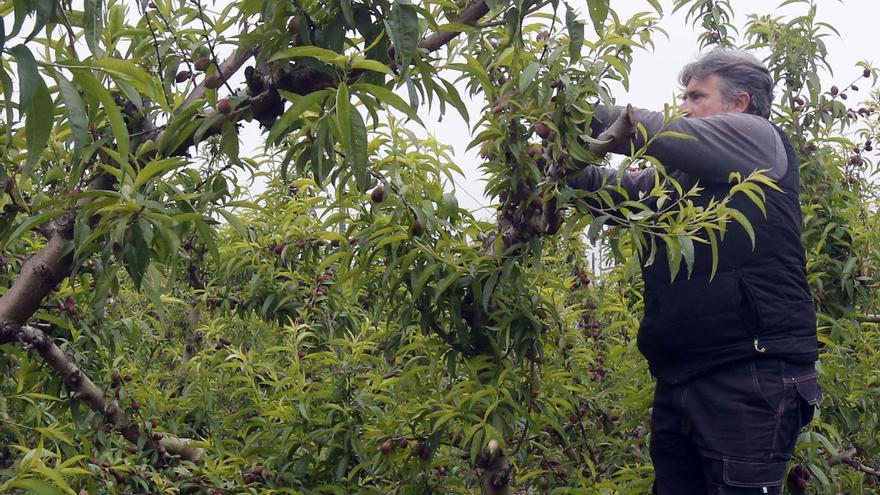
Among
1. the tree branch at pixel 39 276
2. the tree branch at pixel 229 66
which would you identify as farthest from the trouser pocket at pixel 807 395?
the tree branch at pixel 39 276

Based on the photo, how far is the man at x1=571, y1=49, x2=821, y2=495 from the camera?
2.43 m

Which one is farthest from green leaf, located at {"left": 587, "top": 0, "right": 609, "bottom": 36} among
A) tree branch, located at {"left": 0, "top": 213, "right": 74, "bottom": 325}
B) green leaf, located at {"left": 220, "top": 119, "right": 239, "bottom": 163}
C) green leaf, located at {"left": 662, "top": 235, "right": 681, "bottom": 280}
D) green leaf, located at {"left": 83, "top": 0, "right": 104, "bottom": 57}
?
tree branch, located at {"left": 0, "top": 213, "right": 74, "bottom": 325}

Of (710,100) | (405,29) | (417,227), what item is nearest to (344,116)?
(405,29)

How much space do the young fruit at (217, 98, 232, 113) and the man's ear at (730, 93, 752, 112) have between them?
1787 mm

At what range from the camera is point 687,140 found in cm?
240

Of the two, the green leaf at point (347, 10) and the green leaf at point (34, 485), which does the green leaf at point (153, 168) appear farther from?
the green leaf at point (34, 485)

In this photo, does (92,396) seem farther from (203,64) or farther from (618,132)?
(618,132)

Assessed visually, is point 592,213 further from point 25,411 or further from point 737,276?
point 25,411

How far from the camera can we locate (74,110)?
1.15 metres

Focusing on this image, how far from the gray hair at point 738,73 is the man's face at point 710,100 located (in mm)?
13

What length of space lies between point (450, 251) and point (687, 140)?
71 centimetres

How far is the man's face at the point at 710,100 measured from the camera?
114 inches

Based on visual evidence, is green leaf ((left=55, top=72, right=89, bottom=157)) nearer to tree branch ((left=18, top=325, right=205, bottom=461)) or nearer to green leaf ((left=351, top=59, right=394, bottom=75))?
green leaf ((left=351, top=59, right=394, bottom=75))

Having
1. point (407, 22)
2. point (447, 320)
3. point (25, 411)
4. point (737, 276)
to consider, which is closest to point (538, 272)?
point (447, 320)
